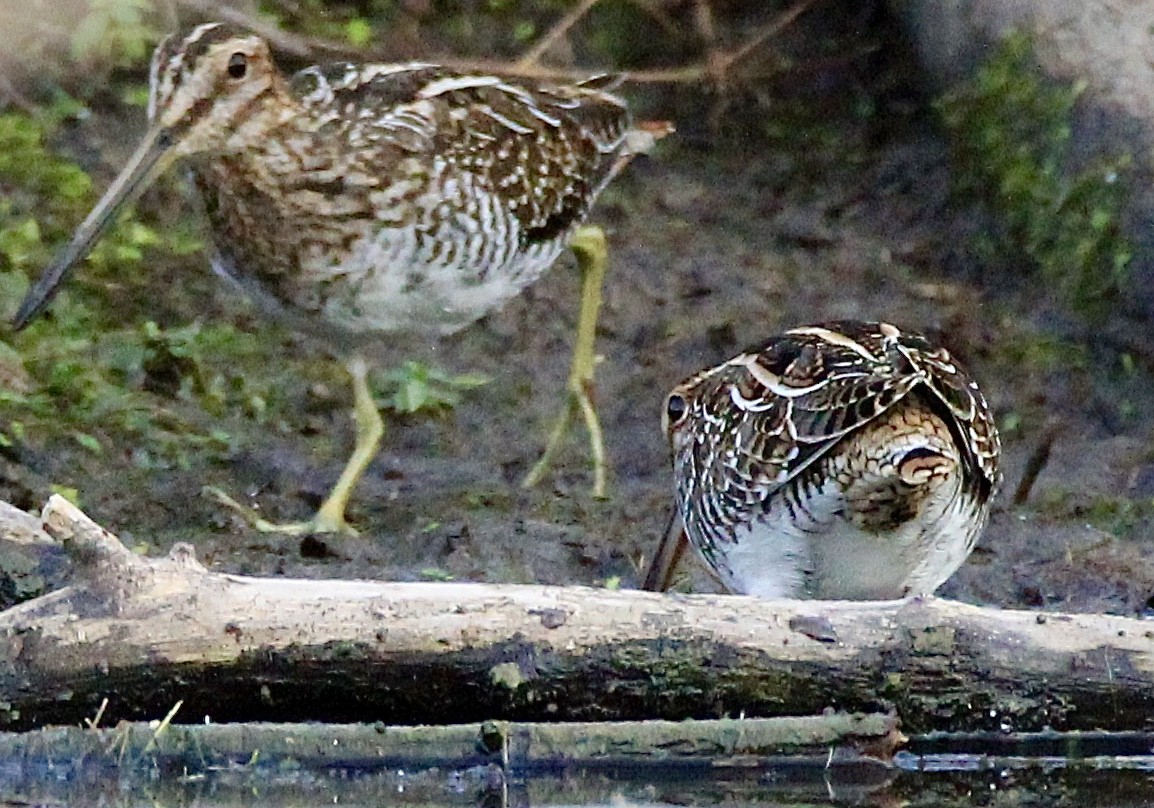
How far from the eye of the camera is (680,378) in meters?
7.66

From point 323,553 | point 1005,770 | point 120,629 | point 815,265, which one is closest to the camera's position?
point 120,629

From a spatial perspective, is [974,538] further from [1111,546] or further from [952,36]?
[952,36]

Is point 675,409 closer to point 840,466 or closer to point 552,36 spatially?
point 840,466

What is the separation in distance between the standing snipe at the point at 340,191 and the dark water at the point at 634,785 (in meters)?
1.80

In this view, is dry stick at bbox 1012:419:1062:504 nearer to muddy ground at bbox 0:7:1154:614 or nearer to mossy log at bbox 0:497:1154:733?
muddy ground at bbox 0:7:1154:614

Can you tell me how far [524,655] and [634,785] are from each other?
383 mm

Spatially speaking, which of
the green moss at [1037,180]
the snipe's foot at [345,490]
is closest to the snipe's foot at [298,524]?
the snipe's foot at [345,490]

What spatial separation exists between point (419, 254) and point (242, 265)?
0.50 m

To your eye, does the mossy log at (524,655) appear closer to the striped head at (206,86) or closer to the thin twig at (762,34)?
the striped head at (206,86)

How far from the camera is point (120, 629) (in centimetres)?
433

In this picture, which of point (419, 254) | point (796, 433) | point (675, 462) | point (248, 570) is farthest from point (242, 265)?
point (796, 433)

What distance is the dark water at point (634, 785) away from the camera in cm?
448

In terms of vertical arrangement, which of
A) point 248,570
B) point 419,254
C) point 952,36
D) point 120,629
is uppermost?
point 952,36

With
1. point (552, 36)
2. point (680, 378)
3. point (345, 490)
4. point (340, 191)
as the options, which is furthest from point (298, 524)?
point (552, 36)
